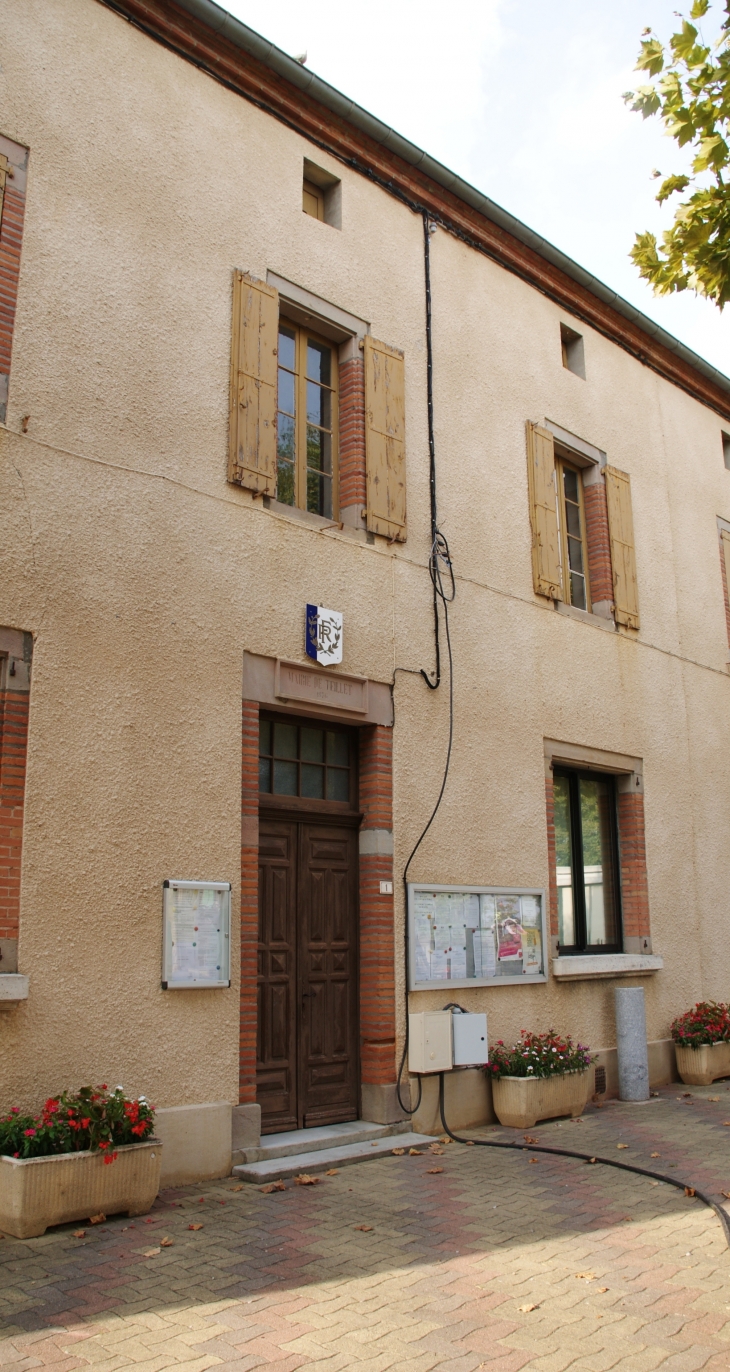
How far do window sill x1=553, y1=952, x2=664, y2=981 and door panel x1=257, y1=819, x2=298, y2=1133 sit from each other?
109 inches

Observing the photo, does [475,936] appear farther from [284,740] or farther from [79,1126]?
[79,1126]

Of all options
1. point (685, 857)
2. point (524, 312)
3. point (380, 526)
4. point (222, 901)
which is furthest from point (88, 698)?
point (685, 857)

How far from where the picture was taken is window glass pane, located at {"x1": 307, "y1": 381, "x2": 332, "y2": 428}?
827cm

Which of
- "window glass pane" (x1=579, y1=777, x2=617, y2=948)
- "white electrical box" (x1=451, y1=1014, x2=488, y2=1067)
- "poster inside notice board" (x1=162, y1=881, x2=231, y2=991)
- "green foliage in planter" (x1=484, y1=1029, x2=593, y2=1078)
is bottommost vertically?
"green foliage in planter" (x1=484, y1=1029, x2=593, y2=1078)

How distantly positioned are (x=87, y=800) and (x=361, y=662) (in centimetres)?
252

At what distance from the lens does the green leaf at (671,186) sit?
5.24 m

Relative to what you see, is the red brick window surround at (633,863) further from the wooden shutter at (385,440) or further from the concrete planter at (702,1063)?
the wooden shutter at (385,440)

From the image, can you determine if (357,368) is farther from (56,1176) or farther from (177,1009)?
(56,1176)

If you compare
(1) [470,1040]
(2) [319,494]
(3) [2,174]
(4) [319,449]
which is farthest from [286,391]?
(1) [470,1040]

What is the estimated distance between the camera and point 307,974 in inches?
291

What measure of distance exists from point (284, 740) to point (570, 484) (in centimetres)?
512

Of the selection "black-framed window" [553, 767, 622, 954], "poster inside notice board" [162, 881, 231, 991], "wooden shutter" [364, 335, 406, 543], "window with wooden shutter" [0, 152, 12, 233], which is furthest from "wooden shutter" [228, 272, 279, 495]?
"black-framed window" [553, 767, 622, 954]

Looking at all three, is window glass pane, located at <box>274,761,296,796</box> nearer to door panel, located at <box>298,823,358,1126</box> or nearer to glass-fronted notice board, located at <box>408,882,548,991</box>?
door panel, located at <box>298,823,358,1126</box>

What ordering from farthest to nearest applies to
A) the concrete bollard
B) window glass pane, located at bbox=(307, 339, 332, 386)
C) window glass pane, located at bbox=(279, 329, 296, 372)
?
1. the concrete bollard
2. window glass pane, located at bbox=(307, 339, 332, 386)
3. window glass pane, located at bbox=(279, 329, 296, 372)
